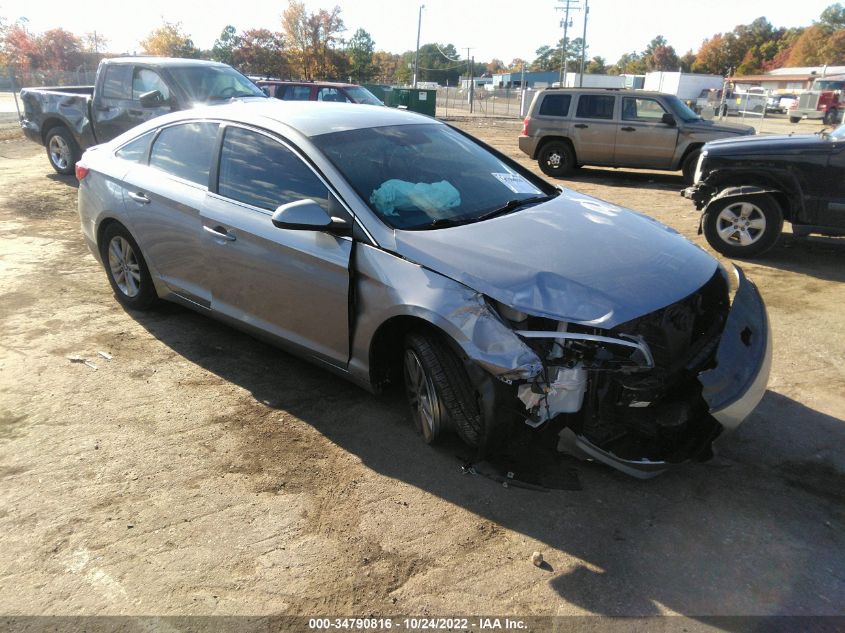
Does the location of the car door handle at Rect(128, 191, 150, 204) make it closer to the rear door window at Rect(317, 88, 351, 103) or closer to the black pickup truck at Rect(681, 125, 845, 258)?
the black pickup truck at Rect(681, 125, 845, 258)

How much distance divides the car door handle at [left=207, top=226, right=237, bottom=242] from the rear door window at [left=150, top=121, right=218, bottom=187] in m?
0.34

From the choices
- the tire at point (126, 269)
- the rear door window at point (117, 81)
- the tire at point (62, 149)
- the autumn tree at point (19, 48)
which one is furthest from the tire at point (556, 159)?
the autumn tree at point (19, 48)

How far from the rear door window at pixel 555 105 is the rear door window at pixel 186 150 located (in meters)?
10.4

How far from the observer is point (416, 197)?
3.71m

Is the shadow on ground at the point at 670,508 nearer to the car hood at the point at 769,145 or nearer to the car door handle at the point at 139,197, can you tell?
the car door handle at the point at 139,197

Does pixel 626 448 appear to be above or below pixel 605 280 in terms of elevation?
below

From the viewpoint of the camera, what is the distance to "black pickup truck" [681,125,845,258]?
6.70 m

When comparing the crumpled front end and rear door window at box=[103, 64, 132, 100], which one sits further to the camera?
rear door window at box=[103, 64, 132, 100]

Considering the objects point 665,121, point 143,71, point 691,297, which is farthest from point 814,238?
point 143,71

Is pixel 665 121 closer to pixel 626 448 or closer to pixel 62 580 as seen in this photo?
pixel 626 448

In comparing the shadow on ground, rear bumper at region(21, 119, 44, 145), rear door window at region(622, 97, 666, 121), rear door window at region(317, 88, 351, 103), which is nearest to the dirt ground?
the shadow on ground

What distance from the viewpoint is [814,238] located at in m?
8.05

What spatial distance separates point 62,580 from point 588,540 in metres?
2.24

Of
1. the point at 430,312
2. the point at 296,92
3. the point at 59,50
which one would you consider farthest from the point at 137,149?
the point at 59,50
